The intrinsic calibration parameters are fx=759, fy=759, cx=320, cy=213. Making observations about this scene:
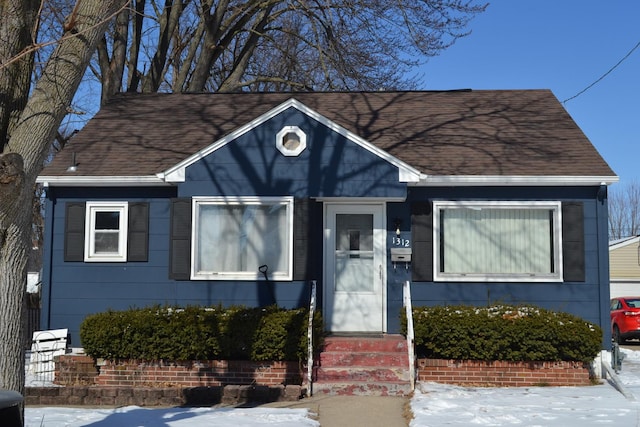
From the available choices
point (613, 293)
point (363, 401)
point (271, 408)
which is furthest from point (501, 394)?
point (613, 293)

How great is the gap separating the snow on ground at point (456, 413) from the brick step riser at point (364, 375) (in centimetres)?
38

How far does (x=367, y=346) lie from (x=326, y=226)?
227 cm

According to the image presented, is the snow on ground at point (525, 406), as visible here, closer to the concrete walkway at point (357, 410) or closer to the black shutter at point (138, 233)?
the concrete walkway at point (357, 410)

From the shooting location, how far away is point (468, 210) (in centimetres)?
1279

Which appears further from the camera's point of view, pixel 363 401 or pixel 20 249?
pixel 363 401

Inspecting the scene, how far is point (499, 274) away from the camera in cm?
1257

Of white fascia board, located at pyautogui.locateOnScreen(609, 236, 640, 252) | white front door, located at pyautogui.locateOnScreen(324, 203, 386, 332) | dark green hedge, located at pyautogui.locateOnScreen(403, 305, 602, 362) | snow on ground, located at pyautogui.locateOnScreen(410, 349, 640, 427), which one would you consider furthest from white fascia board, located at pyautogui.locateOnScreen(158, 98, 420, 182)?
white fascia board, located at pyautogui.locateOnScreen(609, 236, 640, 252)

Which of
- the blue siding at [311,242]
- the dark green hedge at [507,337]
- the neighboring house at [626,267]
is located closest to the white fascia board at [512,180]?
the blue siding at [311,242]

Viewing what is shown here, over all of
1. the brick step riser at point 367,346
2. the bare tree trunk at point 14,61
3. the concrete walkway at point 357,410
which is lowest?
the concrete walkway at point 357,410

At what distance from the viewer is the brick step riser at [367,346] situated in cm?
1150

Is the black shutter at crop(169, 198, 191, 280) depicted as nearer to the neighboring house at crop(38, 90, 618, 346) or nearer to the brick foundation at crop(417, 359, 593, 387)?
the neighboring house at crop(38, 90, 618, 346)

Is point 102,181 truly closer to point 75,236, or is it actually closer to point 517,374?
point 75,236

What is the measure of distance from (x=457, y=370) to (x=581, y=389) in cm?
174

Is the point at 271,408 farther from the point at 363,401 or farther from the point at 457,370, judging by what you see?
the point at 457,370
